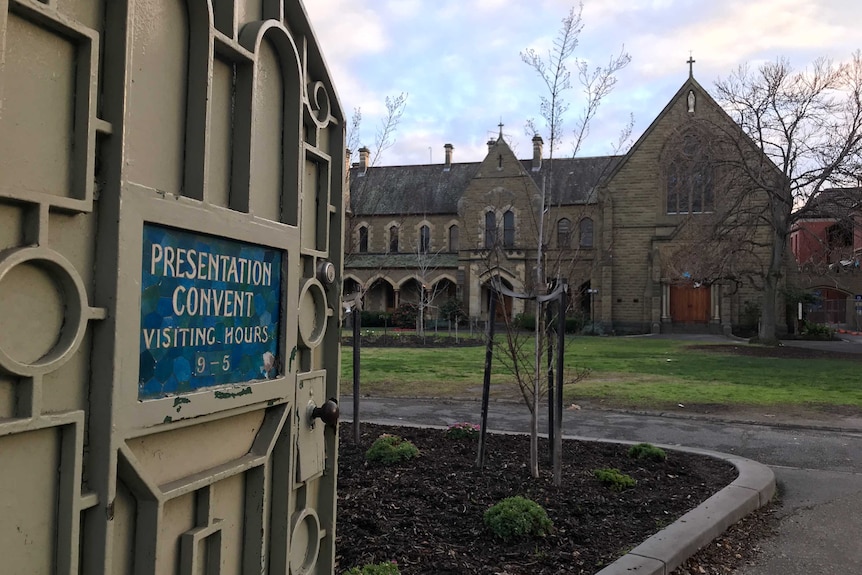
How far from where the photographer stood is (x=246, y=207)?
231 cm

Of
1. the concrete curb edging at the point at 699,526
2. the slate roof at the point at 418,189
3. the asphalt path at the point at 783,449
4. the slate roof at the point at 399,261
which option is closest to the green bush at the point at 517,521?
the concrete curb edging at the point at 699,526

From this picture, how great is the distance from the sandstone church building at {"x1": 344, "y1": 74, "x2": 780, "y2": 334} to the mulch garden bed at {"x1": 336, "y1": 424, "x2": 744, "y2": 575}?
831 inches

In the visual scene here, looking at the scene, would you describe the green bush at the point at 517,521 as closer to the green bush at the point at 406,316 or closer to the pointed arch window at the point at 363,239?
the green bush at the point at 406,316

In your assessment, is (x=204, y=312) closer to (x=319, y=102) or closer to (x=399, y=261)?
(x=319, y=102)

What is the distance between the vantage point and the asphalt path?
4.79 m

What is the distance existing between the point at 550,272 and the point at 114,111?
5.75 m

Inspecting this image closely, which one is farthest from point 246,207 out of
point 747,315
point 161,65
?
point 747,315

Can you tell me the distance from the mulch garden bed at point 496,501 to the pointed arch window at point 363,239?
41405 millimetres

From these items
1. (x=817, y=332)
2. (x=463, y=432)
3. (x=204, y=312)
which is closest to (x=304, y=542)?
(x=204, y=312)

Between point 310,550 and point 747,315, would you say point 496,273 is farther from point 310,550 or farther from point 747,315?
point 747,315

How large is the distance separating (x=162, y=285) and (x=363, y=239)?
4723 cm

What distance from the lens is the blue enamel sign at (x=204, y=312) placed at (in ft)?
6.26

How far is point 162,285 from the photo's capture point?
194 cm

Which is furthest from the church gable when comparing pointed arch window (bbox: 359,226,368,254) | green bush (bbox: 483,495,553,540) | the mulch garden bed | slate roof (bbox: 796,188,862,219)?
green bush (bbox: 483,495,553,540)
